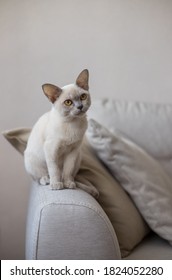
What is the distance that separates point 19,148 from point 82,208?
497 millimetres

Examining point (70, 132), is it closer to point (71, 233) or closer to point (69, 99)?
point (69, 99)

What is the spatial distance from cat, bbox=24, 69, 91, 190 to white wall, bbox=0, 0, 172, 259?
25.7 inches

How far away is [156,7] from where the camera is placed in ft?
6.66

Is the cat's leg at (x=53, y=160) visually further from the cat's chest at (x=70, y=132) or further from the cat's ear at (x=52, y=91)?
the cat's ear at (x=52, y=91)

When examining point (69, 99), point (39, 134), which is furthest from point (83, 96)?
point (39, 134)

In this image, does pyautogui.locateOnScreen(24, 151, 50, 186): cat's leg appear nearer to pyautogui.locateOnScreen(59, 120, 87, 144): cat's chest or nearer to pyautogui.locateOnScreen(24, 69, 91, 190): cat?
pyautogui.locateOnScreen(24, 69, 91, 190): cat

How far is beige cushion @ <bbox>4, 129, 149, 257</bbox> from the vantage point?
141cm

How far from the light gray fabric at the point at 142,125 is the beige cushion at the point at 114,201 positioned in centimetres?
32

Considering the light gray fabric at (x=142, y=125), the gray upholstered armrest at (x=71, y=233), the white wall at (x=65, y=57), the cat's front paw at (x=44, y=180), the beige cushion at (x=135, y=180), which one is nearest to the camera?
the gray upholstered armrest at (x=71, y=233)

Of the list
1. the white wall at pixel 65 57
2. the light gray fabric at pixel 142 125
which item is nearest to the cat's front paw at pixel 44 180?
the light gray fabric at pixel 142 125

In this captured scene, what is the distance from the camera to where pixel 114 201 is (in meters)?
1.42

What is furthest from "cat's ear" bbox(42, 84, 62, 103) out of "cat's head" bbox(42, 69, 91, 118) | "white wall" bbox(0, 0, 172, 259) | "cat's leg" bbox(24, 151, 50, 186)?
"white wall" bbox(0, 0, 172, 259)

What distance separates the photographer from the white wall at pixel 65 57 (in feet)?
6.38
